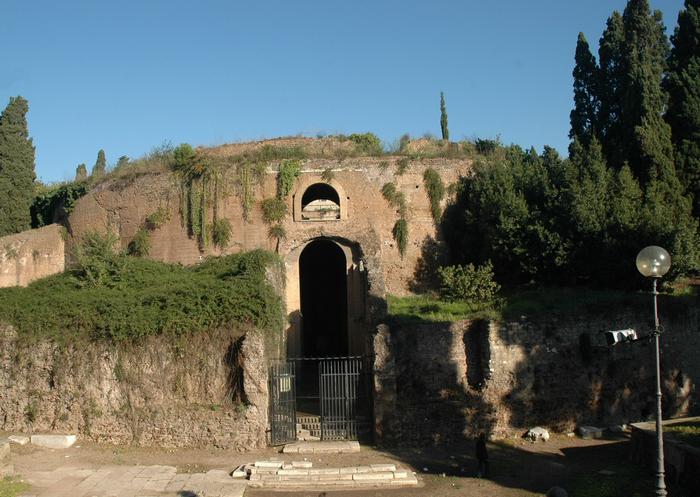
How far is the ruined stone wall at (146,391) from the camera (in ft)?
46.3

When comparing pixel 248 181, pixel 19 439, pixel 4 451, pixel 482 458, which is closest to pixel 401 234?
pixel 248 181

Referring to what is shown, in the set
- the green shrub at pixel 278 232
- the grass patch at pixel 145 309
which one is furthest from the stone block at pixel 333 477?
the green shrub at pixel 278 232

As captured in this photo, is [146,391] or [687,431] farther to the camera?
[146,391]

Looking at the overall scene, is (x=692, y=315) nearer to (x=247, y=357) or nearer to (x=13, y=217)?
(x=247, y=357)

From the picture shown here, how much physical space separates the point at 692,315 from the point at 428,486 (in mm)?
8664

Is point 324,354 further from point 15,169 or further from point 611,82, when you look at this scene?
point 15,169

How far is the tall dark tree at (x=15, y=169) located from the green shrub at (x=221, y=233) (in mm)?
11100

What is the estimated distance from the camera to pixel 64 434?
14250mm

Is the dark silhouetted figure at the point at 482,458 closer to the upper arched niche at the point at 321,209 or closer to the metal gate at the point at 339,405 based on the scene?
the metal gate at the point at 339,405

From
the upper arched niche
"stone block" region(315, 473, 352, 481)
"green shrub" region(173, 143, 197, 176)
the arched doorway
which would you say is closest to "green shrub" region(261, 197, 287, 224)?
the upper arched niche

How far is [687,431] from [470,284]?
6.99 m

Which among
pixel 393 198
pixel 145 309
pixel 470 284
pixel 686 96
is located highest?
pixel 686 96

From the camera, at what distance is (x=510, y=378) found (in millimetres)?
15023

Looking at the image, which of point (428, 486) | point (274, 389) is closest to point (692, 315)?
point (428, 486)
